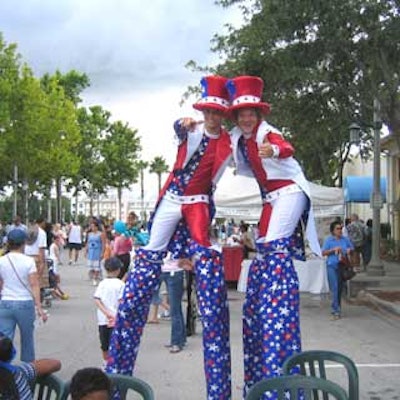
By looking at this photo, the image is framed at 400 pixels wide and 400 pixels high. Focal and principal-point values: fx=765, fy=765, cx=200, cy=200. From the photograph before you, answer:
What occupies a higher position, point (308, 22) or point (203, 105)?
point (308, 22)

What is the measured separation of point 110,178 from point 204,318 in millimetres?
47568

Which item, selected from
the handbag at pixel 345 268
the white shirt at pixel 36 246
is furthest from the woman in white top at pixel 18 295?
the handbag at pixel 345 268

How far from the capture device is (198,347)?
373 inches

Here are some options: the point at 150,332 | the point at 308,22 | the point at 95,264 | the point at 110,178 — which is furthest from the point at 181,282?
the point at 110,178

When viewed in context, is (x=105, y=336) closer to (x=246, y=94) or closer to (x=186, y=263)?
(x=186, y=263)

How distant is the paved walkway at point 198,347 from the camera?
730 cm

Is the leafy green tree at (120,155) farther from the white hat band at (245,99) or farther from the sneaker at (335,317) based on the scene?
the white hat band at (245,99)

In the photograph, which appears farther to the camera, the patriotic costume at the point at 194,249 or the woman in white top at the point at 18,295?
the woman in white top at the point at 18,295

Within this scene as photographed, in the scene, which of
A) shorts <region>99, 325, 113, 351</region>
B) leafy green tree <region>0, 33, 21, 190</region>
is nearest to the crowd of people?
shorts <region>99, 325, 113, 351</region>

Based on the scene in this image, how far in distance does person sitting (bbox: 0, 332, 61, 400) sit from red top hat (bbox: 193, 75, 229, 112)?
68.8 inches

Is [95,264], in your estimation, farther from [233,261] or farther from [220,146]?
[220,146]

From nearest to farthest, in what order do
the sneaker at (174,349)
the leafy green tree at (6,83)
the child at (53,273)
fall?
1. the sneaker at (174,349)
2. the child at (53,273)
3. the leafy green tree at (6,83)

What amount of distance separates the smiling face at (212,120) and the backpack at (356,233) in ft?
55.3

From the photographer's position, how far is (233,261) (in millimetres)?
16938
